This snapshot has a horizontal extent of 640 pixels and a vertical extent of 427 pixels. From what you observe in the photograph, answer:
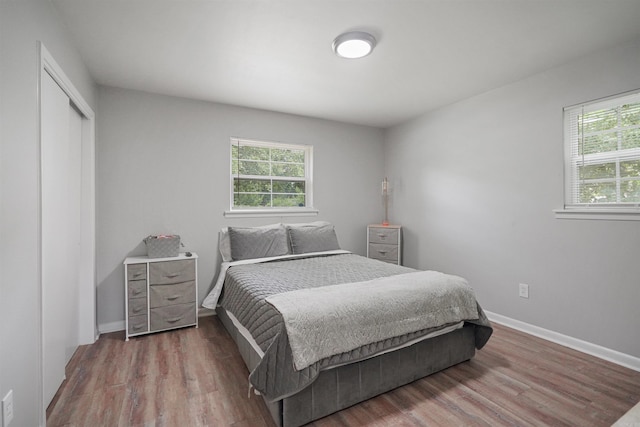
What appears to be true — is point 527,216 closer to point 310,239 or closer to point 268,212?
point 310,239

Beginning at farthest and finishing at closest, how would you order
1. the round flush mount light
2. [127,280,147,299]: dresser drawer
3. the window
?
the window → [127,280,147,299]: dresser drawer → the round flush mount light

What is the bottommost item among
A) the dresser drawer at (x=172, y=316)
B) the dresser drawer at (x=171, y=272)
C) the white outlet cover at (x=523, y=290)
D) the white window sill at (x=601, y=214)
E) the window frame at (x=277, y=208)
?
the dresser drawer at (x=172, y=316)

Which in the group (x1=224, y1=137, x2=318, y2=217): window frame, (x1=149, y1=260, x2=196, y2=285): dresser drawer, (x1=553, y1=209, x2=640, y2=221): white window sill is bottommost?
(x1=149, y1=260, x2=196, y2=285): dresser drawer

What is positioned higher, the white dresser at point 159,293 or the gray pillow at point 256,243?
the gray pillow at point 256,243

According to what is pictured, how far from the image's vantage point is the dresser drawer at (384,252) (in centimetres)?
409

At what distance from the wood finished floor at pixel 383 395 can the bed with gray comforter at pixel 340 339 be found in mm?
121

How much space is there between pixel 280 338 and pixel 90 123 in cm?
263

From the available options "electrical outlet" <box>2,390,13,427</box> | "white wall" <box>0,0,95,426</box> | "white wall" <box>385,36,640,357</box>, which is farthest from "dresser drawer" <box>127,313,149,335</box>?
"white wall" <box>385,36,640,357</box>

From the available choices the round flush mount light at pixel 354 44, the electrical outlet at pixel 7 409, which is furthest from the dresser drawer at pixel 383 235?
the electrical outlet at pixel 7 409

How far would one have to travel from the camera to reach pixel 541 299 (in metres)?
2.80

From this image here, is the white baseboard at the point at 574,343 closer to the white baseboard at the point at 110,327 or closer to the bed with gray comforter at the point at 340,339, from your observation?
the bed with gray comforter at the point at 340,339

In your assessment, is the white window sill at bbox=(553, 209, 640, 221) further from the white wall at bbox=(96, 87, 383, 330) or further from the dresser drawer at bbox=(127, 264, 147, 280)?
the dresser drawer at bbox=(127, 264, 147, 280)

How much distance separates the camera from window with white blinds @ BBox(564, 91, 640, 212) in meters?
2.32

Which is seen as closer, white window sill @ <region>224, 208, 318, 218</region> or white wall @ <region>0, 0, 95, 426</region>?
white wall @ <region>0, 0, 95, 426</region>
